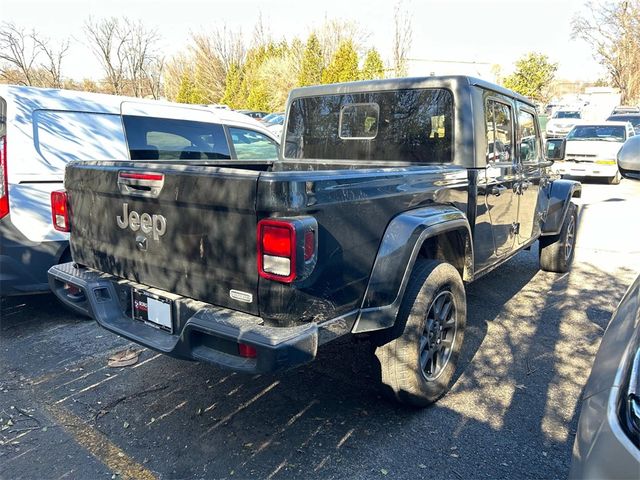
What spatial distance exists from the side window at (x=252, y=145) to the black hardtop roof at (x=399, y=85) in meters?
1.74

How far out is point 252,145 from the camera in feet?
20.3

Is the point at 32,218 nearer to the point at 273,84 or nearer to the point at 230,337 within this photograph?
the point at 230,337

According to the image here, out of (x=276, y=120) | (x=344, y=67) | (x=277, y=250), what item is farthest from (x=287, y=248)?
(x=344, y=67)

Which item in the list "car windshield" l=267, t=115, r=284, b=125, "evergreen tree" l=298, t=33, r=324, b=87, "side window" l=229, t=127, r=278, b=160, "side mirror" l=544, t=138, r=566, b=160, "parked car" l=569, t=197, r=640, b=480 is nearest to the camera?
"parked car" l=569, t=197, r=640, b=480

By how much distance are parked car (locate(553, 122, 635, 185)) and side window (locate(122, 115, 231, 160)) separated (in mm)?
11086

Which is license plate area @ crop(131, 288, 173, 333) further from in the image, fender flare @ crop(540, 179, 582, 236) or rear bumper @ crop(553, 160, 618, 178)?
rear bumper @ crop(553, 160, 618, 178)

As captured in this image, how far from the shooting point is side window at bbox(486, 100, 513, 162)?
383cm

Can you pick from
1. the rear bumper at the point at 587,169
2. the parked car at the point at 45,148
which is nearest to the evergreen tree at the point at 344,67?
the rear bumper at the point at 587,169

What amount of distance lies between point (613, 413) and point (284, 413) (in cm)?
199

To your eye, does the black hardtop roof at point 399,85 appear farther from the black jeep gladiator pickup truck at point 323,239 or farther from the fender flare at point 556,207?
the fender flare at point 556,207

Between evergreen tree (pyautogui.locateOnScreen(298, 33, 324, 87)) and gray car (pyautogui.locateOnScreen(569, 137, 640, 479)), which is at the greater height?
evergreen tree (pyautogui.locateOnScreen(298, 33, 324, 87))

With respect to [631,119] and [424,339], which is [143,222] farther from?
[631,119]

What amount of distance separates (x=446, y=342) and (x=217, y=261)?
67.2 inches

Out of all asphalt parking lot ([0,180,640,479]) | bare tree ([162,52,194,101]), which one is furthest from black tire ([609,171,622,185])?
bare tree ([162,52,194,101])
